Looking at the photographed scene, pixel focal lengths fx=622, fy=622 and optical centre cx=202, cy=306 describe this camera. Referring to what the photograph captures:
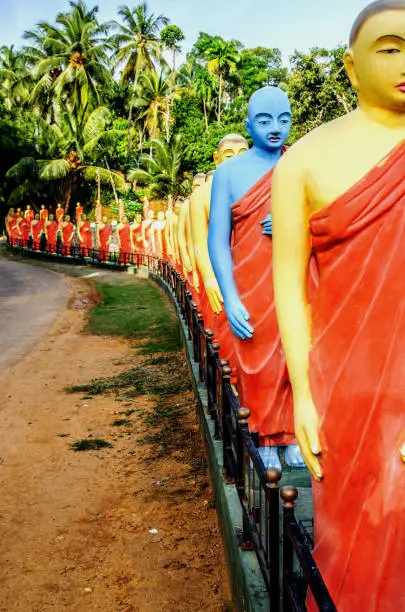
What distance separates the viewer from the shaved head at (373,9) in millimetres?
1541

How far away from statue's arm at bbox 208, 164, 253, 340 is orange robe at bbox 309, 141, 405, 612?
1.56 metres

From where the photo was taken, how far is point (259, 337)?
335cm

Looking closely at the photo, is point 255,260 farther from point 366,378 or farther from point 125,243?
point 125,243

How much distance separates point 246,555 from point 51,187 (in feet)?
103

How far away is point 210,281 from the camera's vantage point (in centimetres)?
406

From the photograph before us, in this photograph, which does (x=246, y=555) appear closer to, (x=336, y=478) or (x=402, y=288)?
(x=336, y=478)

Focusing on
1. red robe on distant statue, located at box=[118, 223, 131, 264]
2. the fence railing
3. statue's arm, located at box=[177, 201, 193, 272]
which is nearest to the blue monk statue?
the fence railing

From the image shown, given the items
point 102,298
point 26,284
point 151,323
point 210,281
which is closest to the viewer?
point 210,281

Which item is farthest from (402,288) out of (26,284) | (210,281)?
(26,284)

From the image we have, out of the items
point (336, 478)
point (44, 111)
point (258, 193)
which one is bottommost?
point (336, 478)

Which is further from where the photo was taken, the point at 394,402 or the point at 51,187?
the point at 51,187

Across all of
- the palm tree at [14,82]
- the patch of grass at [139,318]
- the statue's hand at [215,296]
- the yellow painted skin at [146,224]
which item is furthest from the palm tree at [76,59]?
the statue's hand at [215,296]

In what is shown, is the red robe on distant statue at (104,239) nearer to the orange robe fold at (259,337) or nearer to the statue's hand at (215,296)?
the statue's hand at (215,296)

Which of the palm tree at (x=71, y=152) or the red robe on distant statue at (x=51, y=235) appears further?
the palm tree at (x=71, y=152)
